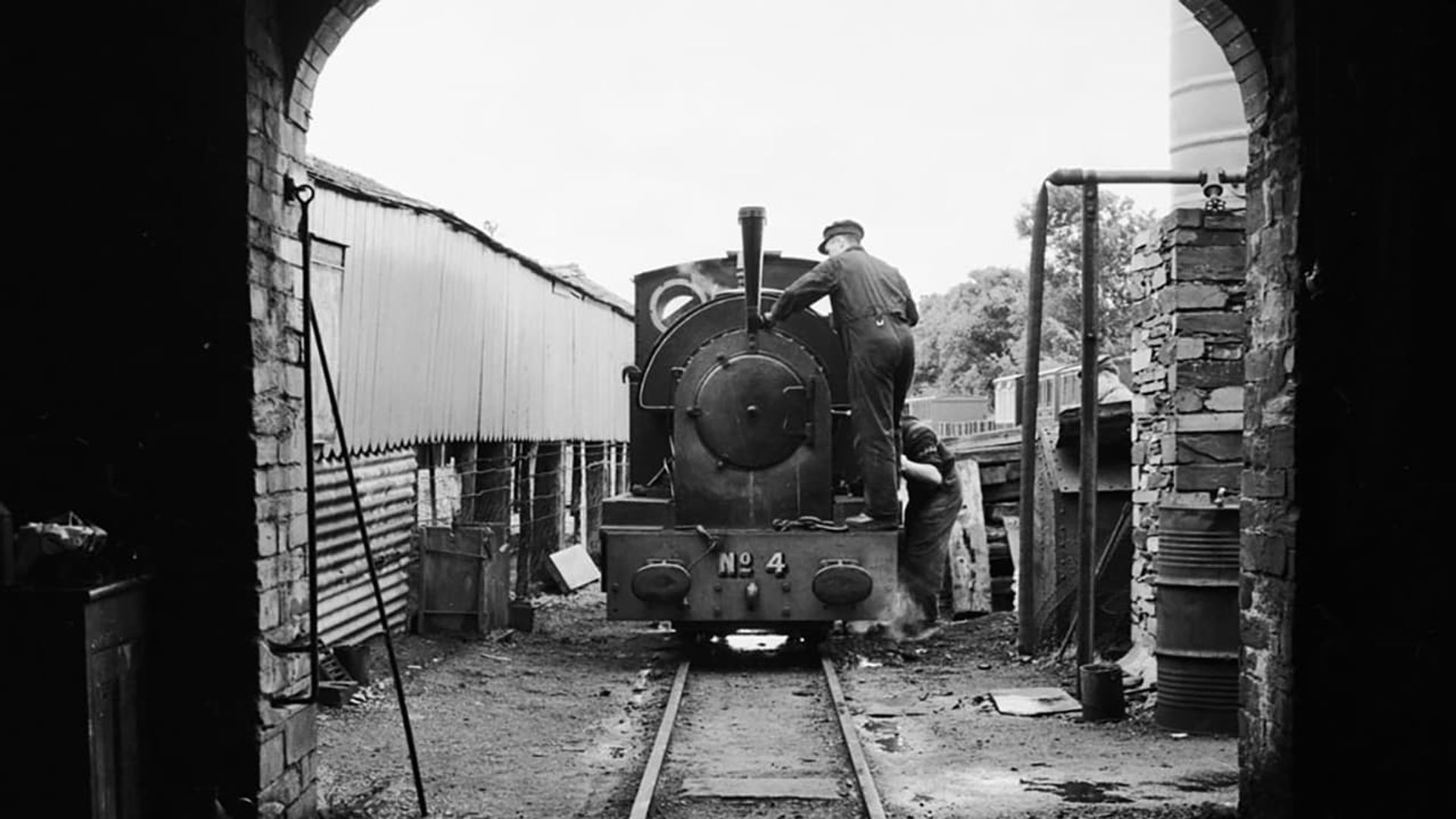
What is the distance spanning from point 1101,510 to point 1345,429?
5.01 meters

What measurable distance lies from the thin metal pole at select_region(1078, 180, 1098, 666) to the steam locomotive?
145 cm

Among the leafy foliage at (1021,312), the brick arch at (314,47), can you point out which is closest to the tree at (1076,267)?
the leafy foliage at (1021,312)

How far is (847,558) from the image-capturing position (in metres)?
9.37

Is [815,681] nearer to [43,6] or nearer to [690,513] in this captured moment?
[690,513]

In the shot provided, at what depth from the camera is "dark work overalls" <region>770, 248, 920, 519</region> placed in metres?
9.13

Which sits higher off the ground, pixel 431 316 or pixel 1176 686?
pixel 431 316

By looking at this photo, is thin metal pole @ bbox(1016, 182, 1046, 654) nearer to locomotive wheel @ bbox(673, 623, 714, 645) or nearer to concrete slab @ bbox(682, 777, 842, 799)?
locomotive wheel @ bbox(673, 623, 714, 645)

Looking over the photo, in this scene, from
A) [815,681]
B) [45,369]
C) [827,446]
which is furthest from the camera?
[827,446]

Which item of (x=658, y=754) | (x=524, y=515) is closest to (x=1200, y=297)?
(x=658, y=754)

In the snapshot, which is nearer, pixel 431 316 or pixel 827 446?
pixel 827 446

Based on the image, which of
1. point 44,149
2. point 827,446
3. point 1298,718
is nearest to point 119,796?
point 44,149

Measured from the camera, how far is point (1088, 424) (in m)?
8.38

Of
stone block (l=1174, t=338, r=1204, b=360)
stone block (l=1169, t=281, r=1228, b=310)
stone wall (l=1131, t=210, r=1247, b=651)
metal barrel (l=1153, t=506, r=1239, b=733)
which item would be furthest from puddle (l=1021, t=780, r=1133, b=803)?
stone block (l=1169, t=281, r=1228, b=310)

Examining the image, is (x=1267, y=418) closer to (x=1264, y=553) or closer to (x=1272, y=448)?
(x=1272, y=448)
